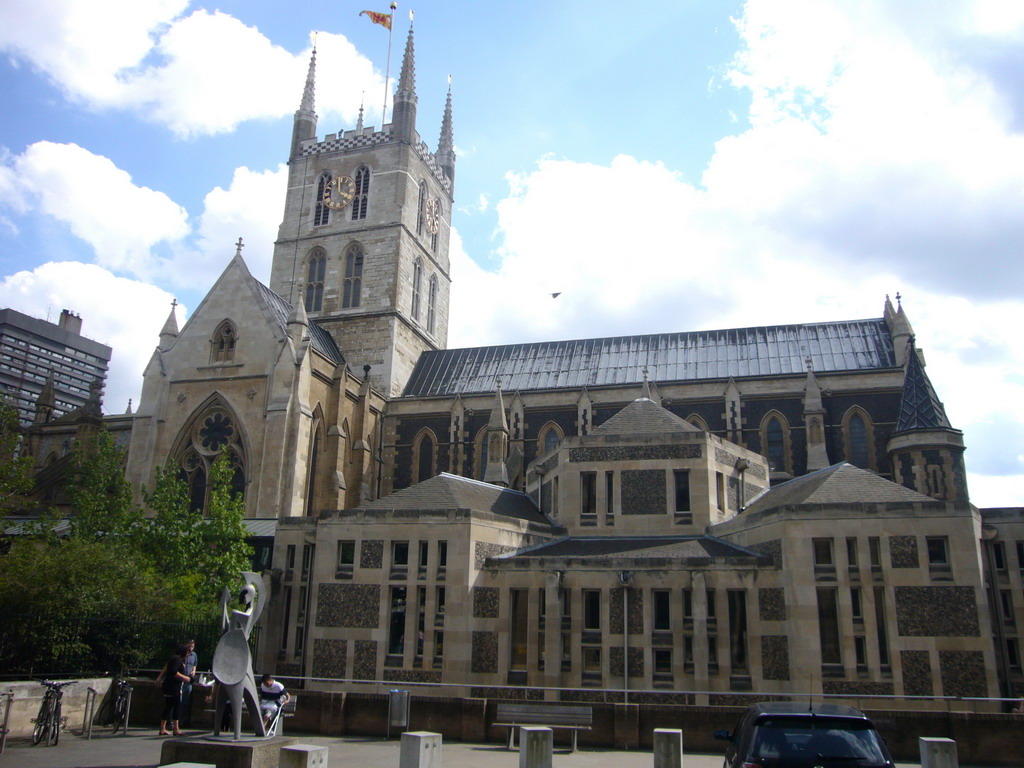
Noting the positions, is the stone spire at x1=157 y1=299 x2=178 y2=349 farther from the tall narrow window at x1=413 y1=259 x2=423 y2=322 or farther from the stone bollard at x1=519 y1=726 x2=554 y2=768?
the stone bollard at x1=519 y1=726 x2=554 y2=768

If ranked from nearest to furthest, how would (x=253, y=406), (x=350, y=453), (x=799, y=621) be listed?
1. (x=799, y=621)
2. (x=253, y=406)
3. (x=350, y=453)

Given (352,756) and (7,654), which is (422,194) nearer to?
(7,654)

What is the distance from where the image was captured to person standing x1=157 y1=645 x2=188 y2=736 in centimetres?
1656

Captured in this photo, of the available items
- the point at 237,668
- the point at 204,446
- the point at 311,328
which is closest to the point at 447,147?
the point at 311,328

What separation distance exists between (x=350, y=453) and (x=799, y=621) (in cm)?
2631

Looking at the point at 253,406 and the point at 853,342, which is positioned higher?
the point at 853,342

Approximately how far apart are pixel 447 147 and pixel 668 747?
58.2m

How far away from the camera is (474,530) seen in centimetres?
2542

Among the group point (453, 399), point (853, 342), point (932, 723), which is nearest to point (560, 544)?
point (932, 723)

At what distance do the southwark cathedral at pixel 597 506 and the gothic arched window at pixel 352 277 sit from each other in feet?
4.94

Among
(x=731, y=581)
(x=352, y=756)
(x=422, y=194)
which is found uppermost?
(x=422, y=194)

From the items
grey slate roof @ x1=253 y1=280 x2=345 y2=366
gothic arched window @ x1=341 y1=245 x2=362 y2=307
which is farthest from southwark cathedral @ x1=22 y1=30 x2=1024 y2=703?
gothic arched window @ x1=341 y1=245 x2=362 y2=307

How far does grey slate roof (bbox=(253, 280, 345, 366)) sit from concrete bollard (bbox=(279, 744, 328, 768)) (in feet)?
102

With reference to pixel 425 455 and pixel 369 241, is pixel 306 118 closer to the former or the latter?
pixel 369 241
